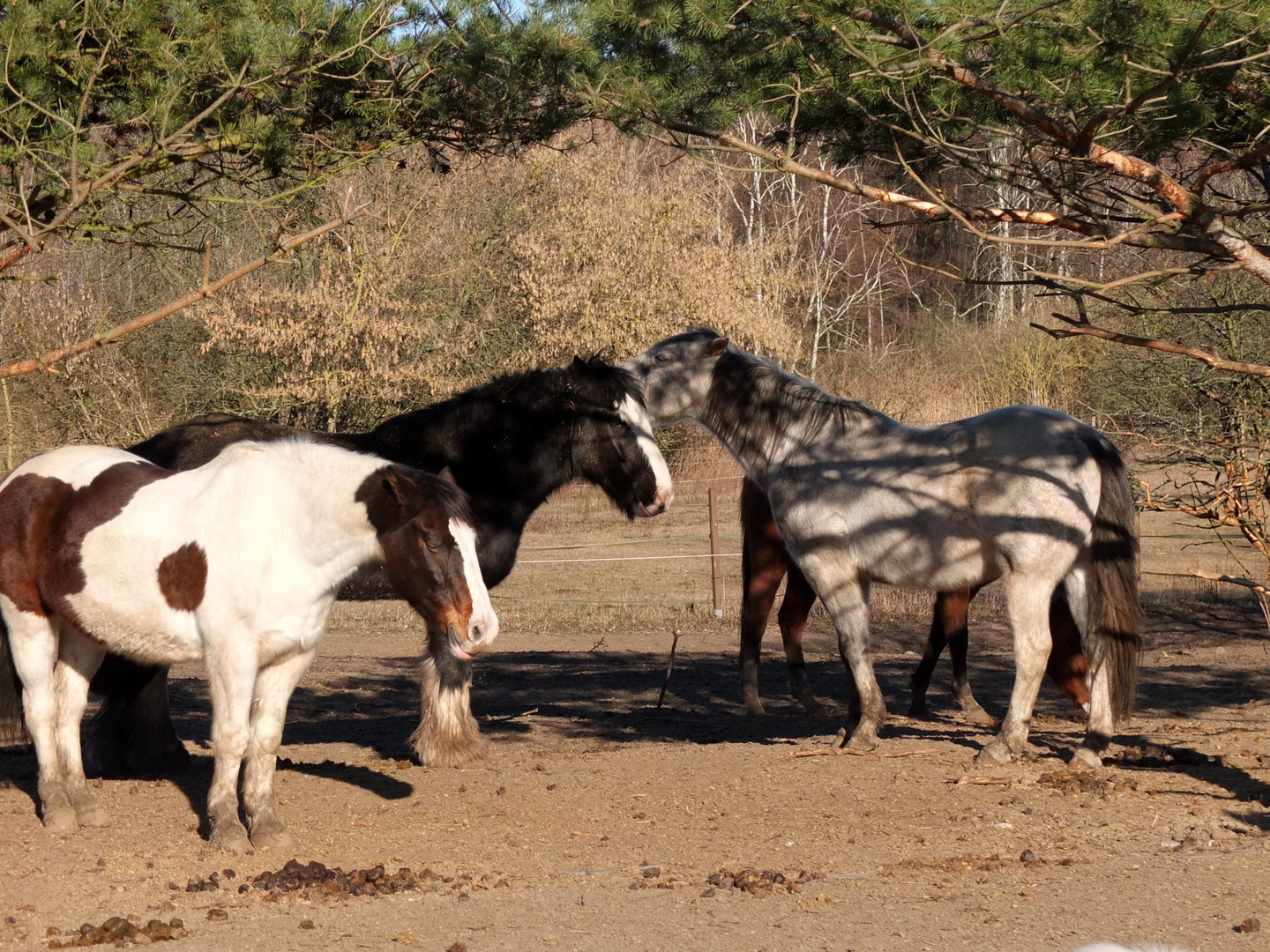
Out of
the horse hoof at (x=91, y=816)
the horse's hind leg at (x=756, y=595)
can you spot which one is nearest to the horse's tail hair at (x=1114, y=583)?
the horse's hind leg at (x=756, y=595)

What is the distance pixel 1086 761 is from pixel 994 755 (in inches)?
18.2

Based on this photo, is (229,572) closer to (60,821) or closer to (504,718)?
(60,821)

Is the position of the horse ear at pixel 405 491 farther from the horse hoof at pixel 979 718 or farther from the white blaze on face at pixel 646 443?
the horse hoof at pixel 979 718

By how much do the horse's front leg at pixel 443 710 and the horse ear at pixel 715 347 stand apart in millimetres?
2352

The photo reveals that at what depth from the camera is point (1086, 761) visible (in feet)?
20.9

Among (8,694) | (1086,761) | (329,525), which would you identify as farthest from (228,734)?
(1086,761)

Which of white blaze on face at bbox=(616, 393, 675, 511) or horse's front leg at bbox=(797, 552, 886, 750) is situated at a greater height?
white blaze on face at bbox=(616, 393, 675, 511)

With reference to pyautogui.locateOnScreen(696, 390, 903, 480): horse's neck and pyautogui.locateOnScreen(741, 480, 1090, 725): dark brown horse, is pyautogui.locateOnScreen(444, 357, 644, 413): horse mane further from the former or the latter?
pyautogui.locateOnScreen(741, 480, 1090, 725): dark brown horse

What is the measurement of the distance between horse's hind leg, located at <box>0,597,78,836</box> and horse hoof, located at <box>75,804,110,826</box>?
0.15 feet

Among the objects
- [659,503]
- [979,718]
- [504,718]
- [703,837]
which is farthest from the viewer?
[504,718]

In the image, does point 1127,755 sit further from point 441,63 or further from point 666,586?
point 666,586

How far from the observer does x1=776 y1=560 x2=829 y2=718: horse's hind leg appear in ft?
28.7

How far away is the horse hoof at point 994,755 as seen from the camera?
6.44m

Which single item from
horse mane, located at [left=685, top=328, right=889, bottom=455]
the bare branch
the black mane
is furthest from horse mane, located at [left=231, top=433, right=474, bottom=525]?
horse mane, located at [left=685, top=328, right=889, bottom=455]
